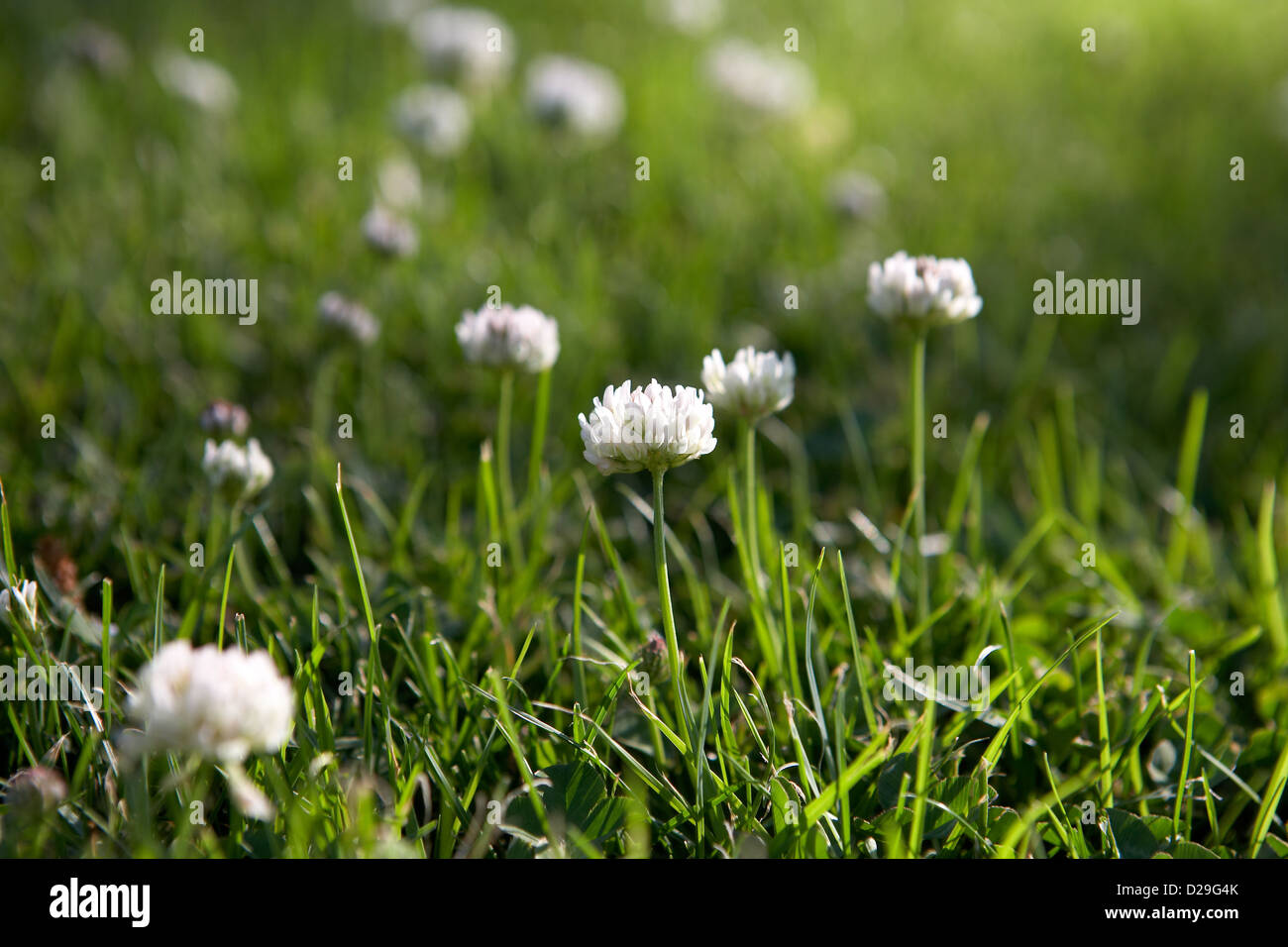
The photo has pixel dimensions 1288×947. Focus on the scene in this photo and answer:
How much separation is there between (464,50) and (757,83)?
891 millimetres

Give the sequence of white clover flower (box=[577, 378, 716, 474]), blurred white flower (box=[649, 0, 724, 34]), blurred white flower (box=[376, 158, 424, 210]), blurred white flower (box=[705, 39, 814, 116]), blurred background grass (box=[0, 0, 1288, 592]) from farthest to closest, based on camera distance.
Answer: blurred white flower (box=[649, 0, 724, 34]), blurred white flower (box=[705, 39, 814, 116]), blurred white flower (box=[376, 158, 424, 210]), blurred background grass (box=[0, 0, 1288, 592]), white clover flower (box=[577, 378, 716, 474])

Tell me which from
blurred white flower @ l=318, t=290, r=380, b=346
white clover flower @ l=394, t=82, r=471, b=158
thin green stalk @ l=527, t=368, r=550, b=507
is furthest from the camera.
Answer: white clover flower @ l=394, t=82, r=471, b=158

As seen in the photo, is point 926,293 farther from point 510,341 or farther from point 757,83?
point 757,83

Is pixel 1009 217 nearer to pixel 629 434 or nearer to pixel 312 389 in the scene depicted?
pixel 312 389

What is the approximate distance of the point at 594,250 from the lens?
106 inches

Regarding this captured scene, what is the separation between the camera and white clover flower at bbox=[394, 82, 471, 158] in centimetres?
286

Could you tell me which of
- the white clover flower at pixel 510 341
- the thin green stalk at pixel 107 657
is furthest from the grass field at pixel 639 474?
the white clover flower at pixel 510 341

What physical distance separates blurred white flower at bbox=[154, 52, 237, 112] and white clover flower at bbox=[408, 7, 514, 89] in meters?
0.59

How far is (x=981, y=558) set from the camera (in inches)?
69.0

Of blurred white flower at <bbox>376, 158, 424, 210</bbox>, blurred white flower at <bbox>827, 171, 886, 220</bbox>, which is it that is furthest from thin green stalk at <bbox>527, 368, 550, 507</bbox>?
blurred white flower at <bbox>827, 171, 886, 220</bbox>

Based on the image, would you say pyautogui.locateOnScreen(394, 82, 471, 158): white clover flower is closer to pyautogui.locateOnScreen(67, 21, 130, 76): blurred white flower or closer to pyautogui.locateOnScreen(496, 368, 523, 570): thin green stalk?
pyautogui.locateOnScreen(67, 21, 130, 76): blurred white flower

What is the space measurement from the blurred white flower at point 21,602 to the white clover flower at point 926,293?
111 centimetres

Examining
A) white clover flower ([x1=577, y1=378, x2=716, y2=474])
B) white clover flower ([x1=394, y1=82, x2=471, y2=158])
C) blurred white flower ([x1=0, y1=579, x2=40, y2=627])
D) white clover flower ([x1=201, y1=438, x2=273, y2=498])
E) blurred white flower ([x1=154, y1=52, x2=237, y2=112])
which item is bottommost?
blurred white flower ([x1=0, y1=579, x2=40, y2=627])

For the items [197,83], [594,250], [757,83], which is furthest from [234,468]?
[757,83]
